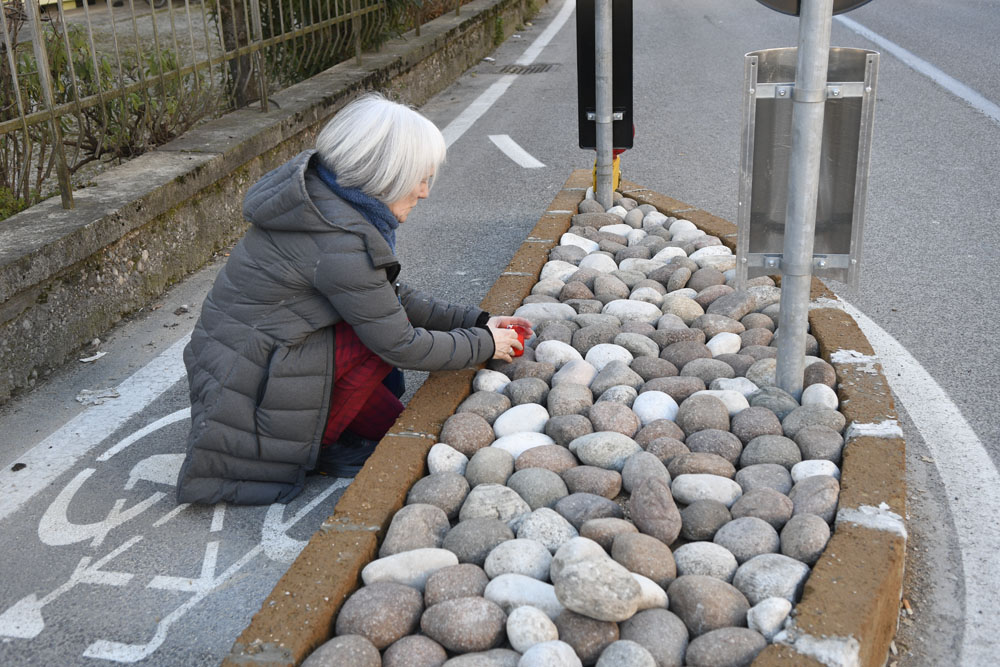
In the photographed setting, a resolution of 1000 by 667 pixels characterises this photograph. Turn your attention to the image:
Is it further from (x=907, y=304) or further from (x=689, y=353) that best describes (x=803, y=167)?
(x=907, y=304)

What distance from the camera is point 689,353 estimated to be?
11.6 ft

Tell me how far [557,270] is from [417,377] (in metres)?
0.82

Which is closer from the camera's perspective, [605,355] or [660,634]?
[660,634]

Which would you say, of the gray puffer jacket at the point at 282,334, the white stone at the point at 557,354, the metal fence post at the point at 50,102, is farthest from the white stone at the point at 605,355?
the metal fence post at the point at 50,102

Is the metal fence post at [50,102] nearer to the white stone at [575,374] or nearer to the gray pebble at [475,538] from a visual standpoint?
the white stone at [575,374]

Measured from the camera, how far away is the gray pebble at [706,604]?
223 centimetres

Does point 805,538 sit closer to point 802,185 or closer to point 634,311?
point 802,185

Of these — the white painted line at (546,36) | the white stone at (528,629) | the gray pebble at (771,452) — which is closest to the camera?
the white stone at (528,629)

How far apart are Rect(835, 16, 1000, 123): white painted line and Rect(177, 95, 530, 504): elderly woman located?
668 centimetres

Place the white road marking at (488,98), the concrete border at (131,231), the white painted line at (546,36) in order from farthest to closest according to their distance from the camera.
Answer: the white painted line at (546,36), the white road marking at (488,98), the concrete border at (131,231)

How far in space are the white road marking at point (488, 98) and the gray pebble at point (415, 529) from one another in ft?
16.6

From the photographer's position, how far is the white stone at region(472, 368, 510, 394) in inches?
132

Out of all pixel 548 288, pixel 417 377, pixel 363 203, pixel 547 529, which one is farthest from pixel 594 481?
pixel 548 288

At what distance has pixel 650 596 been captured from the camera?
7.44 feet
